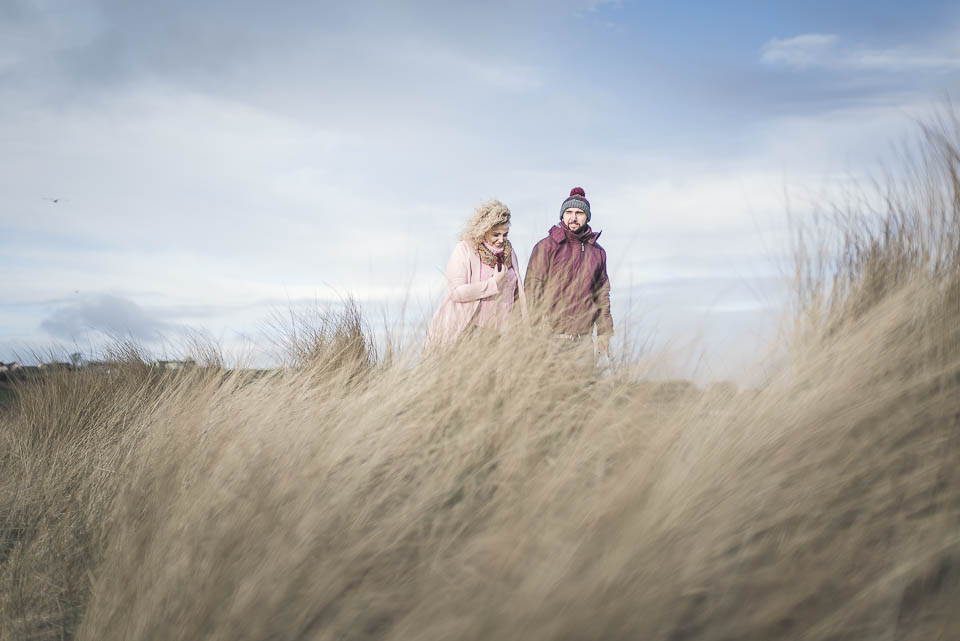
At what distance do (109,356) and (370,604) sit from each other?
6865mm

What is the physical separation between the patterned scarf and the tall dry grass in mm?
2090

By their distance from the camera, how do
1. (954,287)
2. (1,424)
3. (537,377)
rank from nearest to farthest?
(954,287)
(537,377)
(1,424)

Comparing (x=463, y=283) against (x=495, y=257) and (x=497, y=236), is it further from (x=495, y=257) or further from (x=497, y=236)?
(x=497, y=236)

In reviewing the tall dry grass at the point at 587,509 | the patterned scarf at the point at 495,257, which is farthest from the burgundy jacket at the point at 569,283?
the tall dry grass at the point at 587,509

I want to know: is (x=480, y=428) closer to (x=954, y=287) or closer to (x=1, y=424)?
(x=954, y=287)

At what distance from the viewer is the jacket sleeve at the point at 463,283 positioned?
15.8 ft

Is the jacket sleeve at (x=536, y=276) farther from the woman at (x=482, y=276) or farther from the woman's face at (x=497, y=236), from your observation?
the woman's face at (x=497, y=236)

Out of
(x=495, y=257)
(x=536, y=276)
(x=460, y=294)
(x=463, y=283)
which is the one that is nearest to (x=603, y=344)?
(x=536, y=276)

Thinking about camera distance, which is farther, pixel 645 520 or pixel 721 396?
pixel 721 396

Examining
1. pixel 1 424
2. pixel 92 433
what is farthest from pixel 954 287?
pixel 1 424

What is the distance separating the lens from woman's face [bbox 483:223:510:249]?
5191mm

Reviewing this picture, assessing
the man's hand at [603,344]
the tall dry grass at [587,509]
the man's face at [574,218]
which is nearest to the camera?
the tall dry grass at [587,509]

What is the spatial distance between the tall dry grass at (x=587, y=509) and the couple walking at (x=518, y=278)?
2.82 ft

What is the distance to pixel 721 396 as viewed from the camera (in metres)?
2.55
